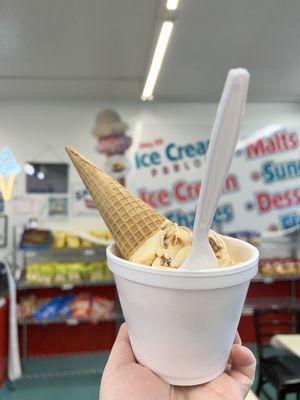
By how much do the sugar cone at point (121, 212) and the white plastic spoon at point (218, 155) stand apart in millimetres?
151

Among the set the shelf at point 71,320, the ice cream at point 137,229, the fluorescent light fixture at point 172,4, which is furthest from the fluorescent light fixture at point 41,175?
the ice cream at point 137,229

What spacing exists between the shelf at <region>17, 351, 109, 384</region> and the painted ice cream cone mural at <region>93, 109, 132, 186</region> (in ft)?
5.97

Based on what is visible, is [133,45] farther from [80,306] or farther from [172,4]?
[80,306]

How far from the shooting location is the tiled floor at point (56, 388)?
269 centimetres

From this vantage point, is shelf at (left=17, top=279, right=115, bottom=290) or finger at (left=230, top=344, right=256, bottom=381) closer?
finger at (left=230, top=344, right=256, bottom=381)

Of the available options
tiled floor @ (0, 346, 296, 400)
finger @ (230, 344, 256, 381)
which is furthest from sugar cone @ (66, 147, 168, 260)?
tiled floor @ (0, 346, 296, 400)

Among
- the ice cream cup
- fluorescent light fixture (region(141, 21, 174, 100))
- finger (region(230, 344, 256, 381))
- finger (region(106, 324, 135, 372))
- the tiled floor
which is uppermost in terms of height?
fluorescent light fixture (region(141, 21, 174, 100))

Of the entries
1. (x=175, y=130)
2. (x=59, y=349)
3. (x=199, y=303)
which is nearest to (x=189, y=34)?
(x=175, y=130)

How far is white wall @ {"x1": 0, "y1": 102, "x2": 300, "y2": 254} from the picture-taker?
134 inches

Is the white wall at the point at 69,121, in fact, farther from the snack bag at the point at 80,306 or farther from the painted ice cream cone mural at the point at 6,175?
the painted ice cream cone mural at the point at 6,175

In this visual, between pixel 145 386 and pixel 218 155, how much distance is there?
424 mm

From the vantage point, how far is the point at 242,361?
715 mm

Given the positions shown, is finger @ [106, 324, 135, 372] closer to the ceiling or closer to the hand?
the hand

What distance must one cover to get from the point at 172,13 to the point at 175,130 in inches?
78.8
